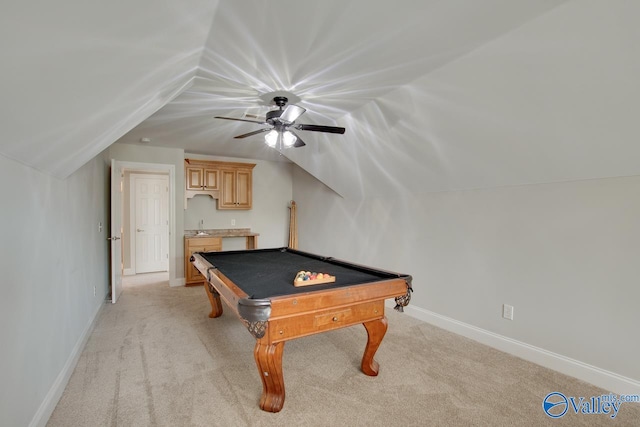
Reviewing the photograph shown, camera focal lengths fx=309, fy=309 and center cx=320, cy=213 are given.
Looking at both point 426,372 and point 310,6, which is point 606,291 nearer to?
point 426,372

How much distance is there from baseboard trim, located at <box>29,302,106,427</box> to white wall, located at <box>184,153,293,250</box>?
2.88 metres

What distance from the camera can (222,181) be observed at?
550 centimetres

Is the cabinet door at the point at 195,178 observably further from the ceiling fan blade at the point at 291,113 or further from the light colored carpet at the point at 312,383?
the ceiling fan blade at the point at 291,113

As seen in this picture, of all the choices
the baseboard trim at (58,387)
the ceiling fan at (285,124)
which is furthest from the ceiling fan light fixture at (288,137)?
the baseboard trim at (58,387)

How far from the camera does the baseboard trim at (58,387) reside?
69.7 inches

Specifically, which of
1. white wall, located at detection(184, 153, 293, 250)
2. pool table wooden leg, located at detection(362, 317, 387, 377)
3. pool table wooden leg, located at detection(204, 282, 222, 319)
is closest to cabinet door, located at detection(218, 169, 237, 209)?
white wall, located at detection(184, 153, 293, 250)

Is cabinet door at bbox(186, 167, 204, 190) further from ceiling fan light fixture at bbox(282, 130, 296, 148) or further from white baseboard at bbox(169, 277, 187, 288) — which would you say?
ceiling fan light fixture at bbox(282, 130, 296, 148)

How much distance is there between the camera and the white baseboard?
5088 mm

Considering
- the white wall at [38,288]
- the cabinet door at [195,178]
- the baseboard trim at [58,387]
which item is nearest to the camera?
the white wall at [38,288]

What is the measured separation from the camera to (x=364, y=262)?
4.62m

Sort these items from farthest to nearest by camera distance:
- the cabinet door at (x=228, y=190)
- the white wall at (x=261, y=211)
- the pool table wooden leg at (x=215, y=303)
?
the white wall at (x=261, y=211)
the cabinet door at (x=228, y=190)
the pool table wooden leg at (x=215, y=303)

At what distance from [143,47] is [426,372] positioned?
2779mm

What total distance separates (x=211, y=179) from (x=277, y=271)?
3.25m

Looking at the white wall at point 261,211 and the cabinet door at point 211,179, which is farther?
the white wall at point 261,211
